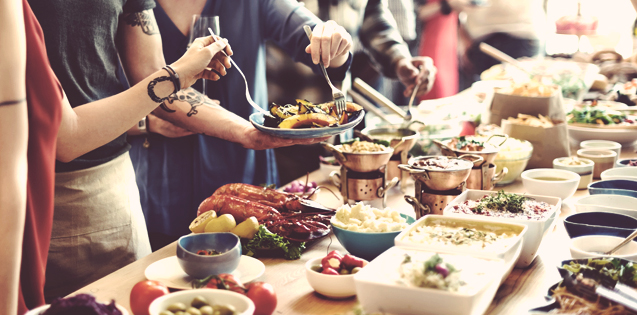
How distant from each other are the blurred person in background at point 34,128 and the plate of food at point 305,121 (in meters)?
0.33

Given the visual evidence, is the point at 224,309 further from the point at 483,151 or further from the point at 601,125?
the point at 601,125

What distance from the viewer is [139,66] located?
231 centimetres

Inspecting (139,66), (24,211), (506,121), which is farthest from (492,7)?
(24,211)

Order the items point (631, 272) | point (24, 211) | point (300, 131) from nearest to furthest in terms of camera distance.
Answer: point (631, 272) < point (24, 211) < point (300, 131)

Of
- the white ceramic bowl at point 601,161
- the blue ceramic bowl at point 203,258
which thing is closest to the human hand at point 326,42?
the blue ceramic bowl at point 203,258

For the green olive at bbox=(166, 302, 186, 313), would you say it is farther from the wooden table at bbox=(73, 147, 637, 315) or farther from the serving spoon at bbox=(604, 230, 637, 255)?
the serving spoon at bbox=(604, 230, 637, 255)

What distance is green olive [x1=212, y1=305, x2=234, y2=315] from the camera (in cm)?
125

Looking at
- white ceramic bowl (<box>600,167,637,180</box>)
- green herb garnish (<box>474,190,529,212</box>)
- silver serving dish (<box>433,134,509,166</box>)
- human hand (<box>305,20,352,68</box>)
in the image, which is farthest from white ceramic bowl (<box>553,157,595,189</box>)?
human hand (<box>305,20,352,68</box>)

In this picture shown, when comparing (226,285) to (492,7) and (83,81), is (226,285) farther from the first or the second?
(492,7)

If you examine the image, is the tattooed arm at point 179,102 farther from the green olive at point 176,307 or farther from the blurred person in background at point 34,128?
the green olive at point 176,307

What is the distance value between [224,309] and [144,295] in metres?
0.26

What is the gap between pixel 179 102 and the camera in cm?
244

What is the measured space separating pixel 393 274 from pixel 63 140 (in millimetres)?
1133

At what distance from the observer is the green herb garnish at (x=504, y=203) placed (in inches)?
70.5
